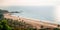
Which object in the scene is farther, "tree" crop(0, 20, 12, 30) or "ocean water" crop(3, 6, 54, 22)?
"ocean water" crop(3, 6, 54, 22)

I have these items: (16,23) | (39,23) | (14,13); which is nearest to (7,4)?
(14,13)

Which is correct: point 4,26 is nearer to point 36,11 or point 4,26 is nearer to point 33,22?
point 33,22

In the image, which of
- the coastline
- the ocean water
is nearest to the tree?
the coastline

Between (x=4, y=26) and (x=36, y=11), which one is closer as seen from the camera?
(x=4, y=26)

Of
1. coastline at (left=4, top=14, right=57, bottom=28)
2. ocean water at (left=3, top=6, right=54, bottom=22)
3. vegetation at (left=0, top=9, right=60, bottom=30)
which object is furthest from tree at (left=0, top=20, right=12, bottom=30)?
ocean water at (left=3, top=6, right=54, bottom=22)

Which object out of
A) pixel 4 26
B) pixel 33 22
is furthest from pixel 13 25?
pixel 33 22

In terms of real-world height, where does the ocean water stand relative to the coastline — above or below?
above

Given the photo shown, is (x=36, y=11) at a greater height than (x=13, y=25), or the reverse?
(x=36, y=11)

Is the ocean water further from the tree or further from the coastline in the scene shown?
the tree
